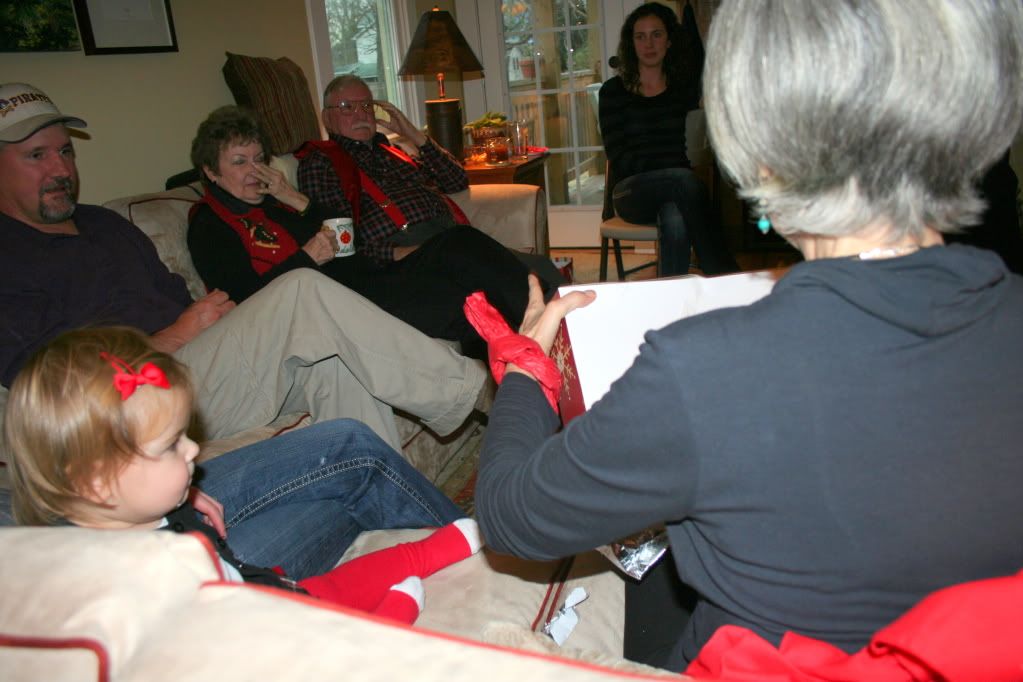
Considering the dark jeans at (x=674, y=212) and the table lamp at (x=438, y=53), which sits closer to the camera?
the dark jeans at (x=674, y=212)

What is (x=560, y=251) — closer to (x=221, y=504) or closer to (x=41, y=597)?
(x=221, y=504)

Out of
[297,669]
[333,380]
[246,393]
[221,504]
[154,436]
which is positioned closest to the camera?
[297,669]

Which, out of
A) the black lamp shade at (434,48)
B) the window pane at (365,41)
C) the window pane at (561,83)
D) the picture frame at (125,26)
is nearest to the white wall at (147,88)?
the picture frame at (125,26)

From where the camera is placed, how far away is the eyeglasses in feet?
9.90

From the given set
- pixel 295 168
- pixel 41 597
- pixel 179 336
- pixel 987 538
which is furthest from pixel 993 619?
pixel 295 168

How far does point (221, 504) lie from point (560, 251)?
3865 mm

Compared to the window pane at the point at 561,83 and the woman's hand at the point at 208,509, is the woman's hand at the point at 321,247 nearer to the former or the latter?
the woman's hand at the point at 208,509

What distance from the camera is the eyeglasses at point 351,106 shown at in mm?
3018

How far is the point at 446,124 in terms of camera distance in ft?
12.9

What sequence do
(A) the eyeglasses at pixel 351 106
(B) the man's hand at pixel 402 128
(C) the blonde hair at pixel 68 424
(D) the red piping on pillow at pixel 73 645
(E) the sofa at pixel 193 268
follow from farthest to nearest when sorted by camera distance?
(B) the man's hand at pixel 402 128 < (A) the eyeglasses at pixel 351 106 < (E) the sofa at pixel 193 268 < (C) the blonde hair at pixel 68 424 < (D) the red piping on pillow at pixel 73 645

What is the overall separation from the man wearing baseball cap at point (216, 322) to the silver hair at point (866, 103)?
1403mm

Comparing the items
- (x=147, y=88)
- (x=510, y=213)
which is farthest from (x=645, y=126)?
(x=147, y=88)

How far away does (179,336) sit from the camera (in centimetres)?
206

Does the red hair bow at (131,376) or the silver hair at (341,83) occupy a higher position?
the silver hair at (341,83)
